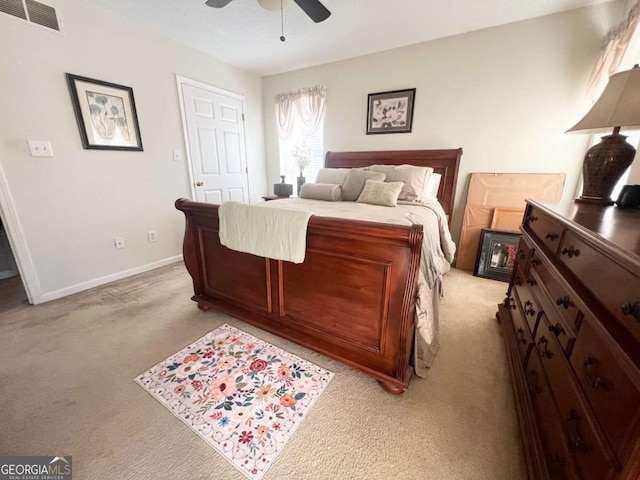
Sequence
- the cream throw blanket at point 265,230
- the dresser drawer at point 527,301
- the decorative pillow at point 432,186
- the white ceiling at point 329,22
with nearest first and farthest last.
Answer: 1. the dresser drawer at point 527,301
2. the cream throw blanket at point 265,230
3. the white ceiling at point 329,22
4. the decorative pillow at point 432,186

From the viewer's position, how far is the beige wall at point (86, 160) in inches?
81.2

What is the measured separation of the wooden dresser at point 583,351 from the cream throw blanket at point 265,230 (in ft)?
3.67

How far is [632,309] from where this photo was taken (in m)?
0.57

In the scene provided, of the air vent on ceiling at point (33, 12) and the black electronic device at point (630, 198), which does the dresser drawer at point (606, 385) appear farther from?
the air vent on ceiling at point (33, 12)

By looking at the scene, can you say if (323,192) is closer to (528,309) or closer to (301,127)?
(301,127)

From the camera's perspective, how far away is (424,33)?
2.70m

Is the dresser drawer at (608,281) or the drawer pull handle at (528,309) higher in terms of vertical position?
the dresser drawer at (608,281)

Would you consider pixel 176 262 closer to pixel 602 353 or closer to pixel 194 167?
pixel 194 167

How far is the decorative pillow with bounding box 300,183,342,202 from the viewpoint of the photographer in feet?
8.96

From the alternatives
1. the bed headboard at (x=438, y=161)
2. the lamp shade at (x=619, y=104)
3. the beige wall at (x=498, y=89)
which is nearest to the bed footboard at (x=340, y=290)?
the lamp shade at (x=619, y=104)

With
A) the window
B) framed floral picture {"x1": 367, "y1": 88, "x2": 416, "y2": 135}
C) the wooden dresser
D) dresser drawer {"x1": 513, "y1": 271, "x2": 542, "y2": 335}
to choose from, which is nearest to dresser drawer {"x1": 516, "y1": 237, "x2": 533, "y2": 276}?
dresser drawer {"x1": 513, "y1": 271, "x2": 542, "y2": 335}

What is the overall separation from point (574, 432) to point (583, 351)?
231 mm

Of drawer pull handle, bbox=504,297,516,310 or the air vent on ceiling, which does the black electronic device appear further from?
the air vent on ceiling

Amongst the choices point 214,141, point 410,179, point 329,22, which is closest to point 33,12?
point 214,141
